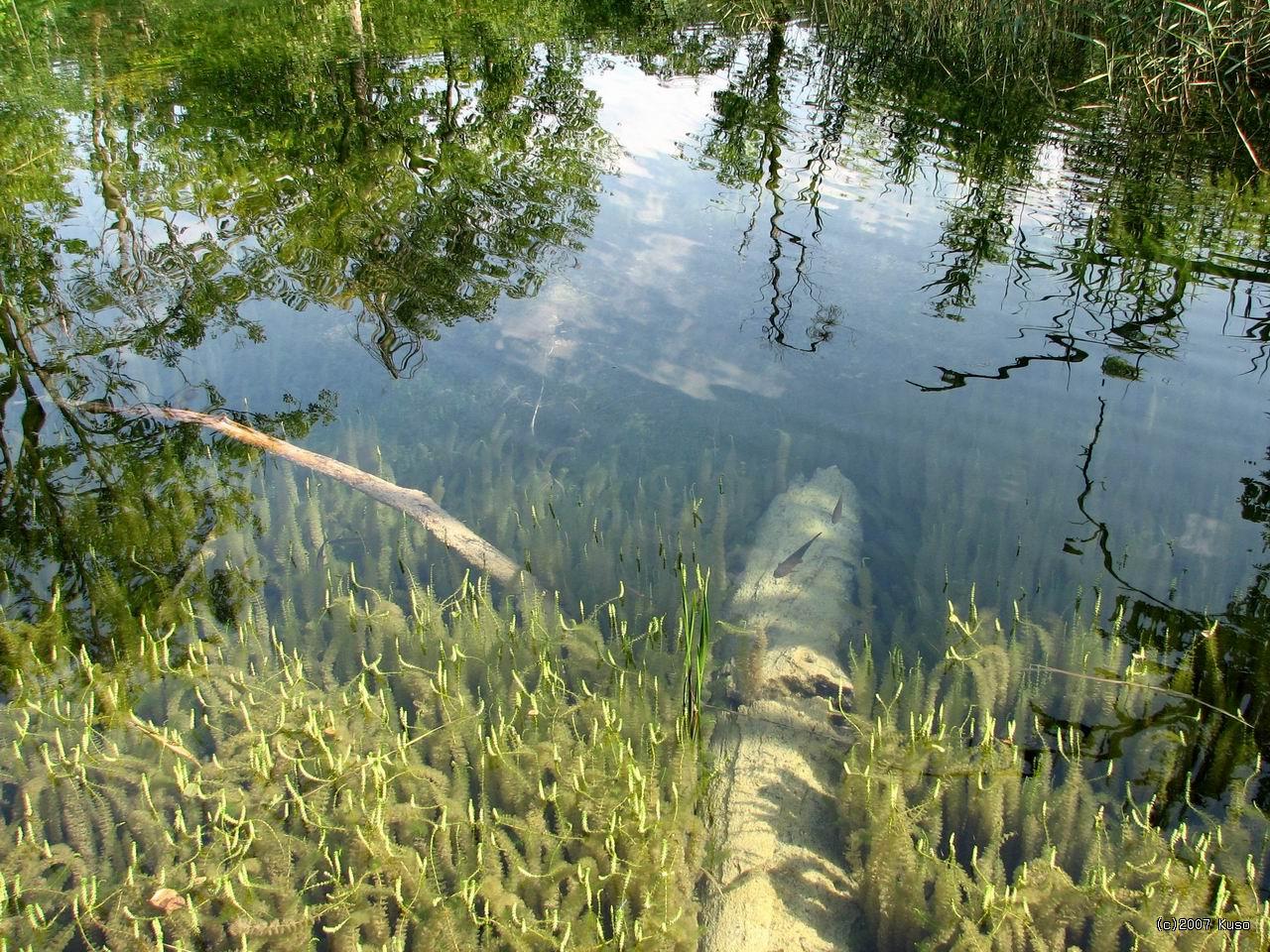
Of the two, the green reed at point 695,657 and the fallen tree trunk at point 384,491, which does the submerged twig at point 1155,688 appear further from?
the fallen tree trunk at point 384,491

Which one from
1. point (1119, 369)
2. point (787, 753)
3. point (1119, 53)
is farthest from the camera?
point (1119, 53)

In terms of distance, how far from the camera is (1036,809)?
9.14 ft

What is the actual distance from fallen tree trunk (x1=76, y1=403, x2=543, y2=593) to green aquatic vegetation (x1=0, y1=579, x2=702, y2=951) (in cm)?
57

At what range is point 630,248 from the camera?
23.7 ft

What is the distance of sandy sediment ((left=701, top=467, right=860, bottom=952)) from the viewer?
265 cm

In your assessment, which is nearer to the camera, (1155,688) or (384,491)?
(1155,688)

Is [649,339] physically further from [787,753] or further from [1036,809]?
[1036,809]

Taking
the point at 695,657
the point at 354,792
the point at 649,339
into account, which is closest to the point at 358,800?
the point at 354,792

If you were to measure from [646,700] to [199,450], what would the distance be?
2982 millimetres

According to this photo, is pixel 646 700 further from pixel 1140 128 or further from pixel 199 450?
pixel 1140 128

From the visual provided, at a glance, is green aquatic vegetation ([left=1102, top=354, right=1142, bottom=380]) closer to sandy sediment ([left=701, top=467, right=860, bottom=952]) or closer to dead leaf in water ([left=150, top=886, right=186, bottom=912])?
sandy sediment ([left=701, top=467, right=860, bottom=952])

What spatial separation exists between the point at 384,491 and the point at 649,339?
231 centimetres

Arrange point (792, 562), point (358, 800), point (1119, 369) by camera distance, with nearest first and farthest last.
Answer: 1. point (358, 800)
2. point (792, 562)
3. point (1119, 369)

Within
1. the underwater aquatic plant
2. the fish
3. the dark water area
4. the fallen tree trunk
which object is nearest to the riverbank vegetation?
the dark water area
